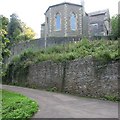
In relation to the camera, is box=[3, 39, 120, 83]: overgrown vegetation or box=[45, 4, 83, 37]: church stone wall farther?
box=[45, 4, 83, 37]: church stone wall

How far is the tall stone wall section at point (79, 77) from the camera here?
17.7 m

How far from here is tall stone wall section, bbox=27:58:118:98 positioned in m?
17.7

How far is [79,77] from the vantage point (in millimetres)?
20250

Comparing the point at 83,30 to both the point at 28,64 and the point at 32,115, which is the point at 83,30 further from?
the point at 32,115

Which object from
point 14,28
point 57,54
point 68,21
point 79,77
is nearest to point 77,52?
point 57,54

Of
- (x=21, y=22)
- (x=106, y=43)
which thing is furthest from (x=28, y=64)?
(x=21, y=22)

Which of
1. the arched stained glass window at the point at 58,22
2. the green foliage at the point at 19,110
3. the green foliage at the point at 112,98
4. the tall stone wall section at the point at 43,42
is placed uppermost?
the arched stained glass window at the point at 58,22

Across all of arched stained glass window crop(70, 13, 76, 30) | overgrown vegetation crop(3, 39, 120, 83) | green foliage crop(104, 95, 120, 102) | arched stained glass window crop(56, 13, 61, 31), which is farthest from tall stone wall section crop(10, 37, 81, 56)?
green foliage crop(104, 95, 120, 102)

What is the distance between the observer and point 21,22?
5809 cm

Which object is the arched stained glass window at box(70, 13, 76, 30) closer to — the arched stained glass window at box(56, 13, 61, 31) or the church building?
the church building

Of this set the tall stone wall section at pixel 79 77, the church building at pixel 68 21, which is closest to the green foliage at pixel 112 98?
the tall stone wall section at pixel 79 77

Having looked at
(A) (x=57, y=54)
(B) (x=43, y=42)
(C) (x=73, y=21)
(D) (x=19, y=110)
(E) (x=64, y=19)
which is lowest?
(D) (x=19, y=110)

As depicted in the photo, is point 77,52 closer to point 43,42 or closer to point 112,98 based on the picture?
point 112,98

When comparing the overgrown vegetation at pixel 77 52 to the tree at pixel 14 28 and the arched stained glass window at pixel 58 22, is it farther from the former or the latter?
the tree at pixel 14 28
